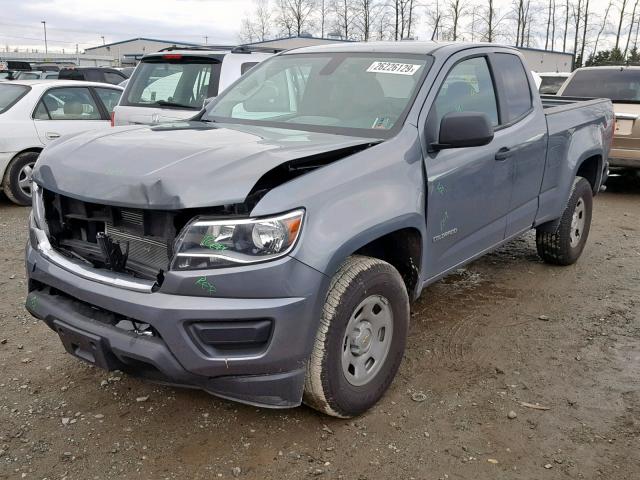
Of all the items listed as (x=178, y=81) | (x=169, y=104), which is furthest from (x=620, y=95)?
(x=169, y=104)

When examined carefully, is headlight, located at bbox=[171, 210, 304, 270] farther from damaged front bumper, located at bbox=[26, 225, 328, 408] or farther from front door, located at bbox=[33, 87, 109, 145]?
front door, located at bbox=[33, 87, 109, 145]

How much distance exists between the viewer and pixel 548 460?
2.79 meters

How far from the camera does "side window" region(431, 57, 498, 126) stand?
3617 mm

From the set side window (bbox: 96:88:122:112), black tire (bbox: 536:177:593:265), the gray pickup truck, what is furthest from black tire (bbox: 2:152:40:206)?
black tire (bbox: 536:177:593:265)

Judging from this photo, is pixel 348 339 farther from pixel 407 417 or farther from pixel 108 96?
pixel 108 96

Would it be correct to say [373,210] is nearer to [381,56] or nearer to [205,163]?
[205,163]

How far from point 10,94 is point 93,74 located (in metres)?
9.23

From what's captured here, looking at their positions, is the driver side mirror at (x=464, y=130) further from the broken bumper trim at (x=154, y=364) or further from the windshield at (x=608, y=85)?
the windshield at (x=608, y=85)

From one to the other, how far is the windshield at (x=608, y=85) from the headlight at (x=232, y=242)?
828 centimetres

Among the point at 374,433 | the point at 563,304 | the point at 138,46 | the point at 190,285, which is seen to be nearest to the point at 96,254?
the point at 190,285

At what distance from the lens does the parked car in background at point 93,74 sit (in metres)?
15.6

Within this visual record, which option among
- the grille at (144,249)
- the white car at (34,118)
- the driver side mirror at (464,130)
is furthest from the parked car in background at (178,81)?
the grille at (144,249)

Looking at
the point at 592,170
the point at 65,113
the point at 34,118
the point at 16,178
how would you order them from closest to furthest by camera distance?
the point at 592,170 → the point at 16,178 → the point at 34,118 → the point at 65,113

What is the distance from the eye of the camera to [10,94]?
8.04m
